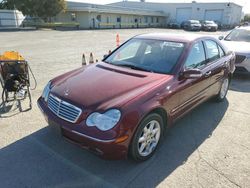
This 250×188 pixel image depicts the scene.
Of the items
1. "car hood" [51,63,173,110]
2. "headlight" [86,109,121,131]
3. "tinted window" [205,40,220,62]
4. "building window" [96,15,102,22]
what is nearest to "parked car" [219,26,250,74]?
"tinted window" [205,40,220,62]

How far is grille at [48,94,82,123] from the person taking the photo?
Result: 292 cm

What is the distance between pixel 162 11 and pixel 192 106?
61.3 meters

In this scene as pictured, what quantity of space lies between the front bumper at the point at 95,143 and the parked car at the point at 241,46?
234 inches

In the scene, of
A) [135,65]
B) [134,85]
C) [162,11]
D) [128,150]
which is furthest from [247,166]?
[162,11]

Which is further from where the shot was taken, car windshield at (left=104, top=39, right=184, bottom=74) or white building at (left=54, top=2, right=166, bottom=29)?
white building at (left=54, top=2, right=166, bottom=29)

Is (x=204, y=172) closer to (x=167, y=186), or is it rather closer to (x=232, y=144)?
(x=167, y=186)

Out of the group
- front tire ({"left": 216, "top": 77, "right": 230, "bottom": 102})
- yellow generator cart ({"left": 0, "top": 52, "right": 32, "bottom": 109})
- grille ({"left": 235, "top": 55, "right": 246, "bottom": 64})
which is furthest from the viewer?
grille ({"left": 235, "top": 55, "right": 246, "bottom": 64})

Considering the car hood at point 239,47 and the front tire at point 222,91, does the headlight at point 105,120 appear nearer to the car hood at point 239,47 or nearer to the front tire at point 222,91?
the front tire at point 222,91

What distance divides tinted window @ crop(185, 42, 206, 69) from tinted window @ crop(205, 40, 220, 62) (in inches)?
10.2

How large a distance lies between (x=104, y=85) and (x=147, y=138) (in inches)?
36.8

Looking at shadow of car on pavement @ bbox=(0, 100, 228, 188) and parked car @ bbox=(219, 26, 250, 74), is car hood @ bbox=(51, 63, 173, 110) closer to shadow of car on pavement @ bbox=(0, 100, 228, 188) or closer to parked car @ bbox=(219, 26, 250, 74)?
shadow of car on pavement @ bbox=(0, 100, 228, 188)

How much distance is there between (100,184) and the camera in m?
2.85

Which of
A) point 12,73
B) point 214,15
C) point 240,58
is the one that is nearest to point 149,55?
point 12,73

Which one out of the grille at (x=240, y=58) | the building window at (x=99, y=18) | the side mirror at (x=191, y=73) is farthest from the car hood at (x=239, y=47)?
the building window at (x=99, y=18)
